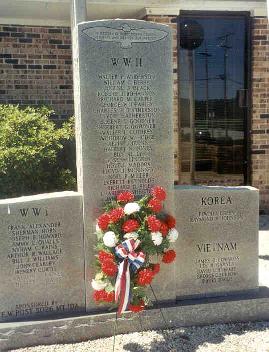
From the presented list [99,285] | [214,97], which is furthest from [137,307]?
[214,97]

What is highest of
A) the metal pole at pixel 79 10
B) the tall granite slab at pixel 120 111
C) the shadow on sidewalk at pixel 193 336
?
the metal pole at pixel 79 10

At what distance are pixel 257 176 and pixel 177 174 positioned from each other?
1.33 metres

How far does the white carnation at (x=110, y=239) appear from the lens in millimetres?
3461

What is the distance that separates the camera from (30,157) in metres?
5.35

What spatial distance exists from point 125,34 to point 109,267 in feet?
6.10

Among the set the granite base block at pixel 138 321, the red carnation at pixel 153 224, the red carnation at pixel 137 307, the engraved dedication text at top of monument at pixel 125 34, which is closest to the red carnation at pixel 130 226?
the red carnation at pixel 153 224

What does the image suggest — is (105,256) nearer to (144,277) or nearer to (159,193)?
(144,277)

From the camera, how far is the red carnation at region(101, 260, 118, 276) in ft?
11.3

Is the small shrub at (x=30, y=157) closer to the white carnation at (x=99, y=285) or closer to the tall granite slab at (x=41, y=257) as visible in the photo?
the tall granite slab at (x=41, y=257)

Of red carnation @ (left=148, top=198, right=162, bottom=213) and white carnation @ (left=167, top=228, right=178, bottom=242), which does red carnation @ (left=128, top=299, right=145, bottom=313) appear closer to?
white carnation @ (left=167, top=228, right=178, bottom=242)

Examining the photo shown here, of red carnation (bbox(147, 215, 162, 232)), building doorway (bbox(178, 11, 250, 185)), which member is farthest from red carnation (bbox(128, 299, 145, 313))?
building doorway (bbox(178, 11, 250, 185))

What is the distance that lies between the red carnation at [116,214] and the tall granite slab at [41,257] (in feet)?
1.14

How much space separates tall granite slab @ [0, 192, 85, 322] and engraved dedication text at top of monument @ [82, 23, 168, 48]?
1.29m

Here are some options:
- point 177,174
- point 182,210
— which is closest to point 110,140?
point 182,210
